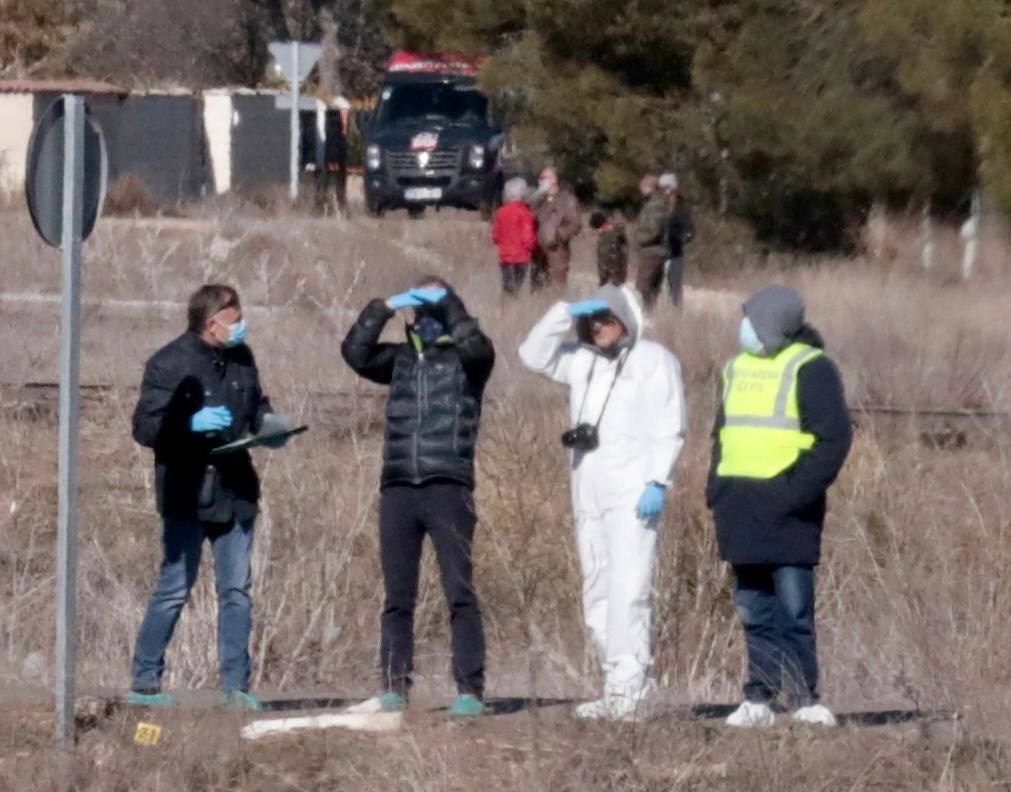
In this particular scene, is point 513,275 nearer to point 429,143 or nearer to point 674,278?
point 674,278

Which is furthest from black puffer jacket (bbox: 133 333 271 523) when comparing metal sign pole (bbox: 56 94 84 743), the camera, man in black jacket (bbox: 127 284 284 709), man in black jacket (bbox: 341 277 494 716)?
the camera

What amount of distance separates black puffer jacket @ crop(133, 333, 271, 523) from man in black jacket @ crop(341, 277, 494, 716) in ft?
1.93

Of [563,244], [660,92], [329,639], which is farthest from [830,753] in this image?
[660,92]

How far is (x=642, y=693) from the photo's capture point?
7.51m

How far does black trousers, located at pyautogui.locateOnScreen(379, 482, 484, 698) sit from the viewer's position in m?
7.50

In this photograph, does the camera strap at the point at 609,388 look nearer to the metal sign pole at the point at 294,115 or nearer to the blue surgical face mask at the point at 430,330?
the blue surgical face mask at the point at 430,330

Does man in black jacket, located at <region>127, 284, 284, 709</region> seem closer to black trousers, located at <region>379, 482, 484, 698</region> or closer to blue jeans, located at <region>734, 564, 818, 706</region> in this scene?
black trousers, located at <region>379, 482, 484, 698</region>

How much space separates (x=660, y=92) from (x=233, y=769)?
24983 millimetres

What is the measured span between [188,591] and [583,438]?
1.57 metres

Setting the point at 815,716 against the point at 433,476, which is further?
the point at 433,476

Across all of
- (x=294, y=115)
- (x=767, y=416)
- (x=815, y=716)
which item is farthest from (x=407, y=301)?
(x=294, y=115)

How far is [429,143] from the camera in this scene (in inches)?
1296

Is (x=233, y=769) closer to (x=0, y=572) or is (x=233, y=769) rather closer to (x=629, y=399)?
(x=629, y=399)

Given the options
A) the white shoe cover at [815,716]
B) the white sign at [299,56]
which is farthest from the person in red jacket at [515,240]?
the white shoe cover at [815,716]
